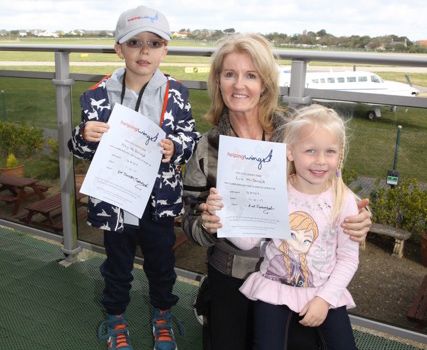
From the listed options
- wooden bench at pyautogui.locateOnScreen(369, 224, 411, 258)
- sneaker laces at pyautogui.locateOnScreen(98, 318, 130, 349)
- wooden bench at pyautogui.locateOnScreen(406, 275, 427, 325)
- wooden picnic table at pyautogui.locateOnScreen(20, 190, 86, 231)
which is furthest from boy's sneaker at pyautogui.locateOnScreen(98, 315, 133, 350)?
wooden picnic table at pyautogui.locateOnScreen(20, 190, 86, 231)

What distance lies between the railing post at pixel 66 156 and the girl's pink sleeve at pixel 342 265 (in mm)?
1957

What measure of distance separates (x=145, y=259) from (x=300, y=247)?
97 cm

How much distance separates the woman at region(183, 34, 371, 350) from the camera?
5.66 ft

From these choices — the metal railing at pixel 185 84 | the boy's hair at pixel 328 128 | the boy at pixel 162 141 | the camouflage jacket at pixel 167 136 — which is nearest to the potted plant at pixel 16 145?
the metal railing at pixel 185 84

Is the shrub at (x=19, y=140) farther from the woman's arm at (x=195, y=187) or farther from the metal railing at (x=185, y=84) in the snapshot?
the woman's arm at (x=195, y=187)

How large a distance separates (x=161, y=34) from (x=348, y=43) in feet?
219

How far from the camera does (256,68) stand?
1722 mm

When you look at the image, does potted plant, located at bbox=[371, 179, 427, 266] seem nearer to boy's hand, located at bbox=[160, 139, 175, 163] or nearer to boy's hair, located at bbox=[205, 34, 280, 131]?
boy's hair, located at bbox=[205, 34, 280, 131]

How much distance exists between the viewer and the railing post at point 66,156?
2840 mm

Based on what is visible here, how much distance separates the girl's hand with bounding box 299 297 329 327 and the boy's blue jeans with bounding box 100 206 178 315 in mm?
866

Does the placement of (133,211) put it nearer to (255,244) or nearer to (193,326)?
(255,244)

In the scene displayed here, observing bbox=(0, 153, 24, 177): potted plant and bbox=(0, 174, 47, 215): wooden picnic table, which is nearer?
bbox=(0, 174, 47, 215): wooden picnic table

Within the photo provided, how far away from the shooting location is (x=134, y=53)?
1.97m

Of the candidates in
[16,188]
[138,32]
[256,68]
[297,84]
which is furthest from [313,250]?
[16,188]
